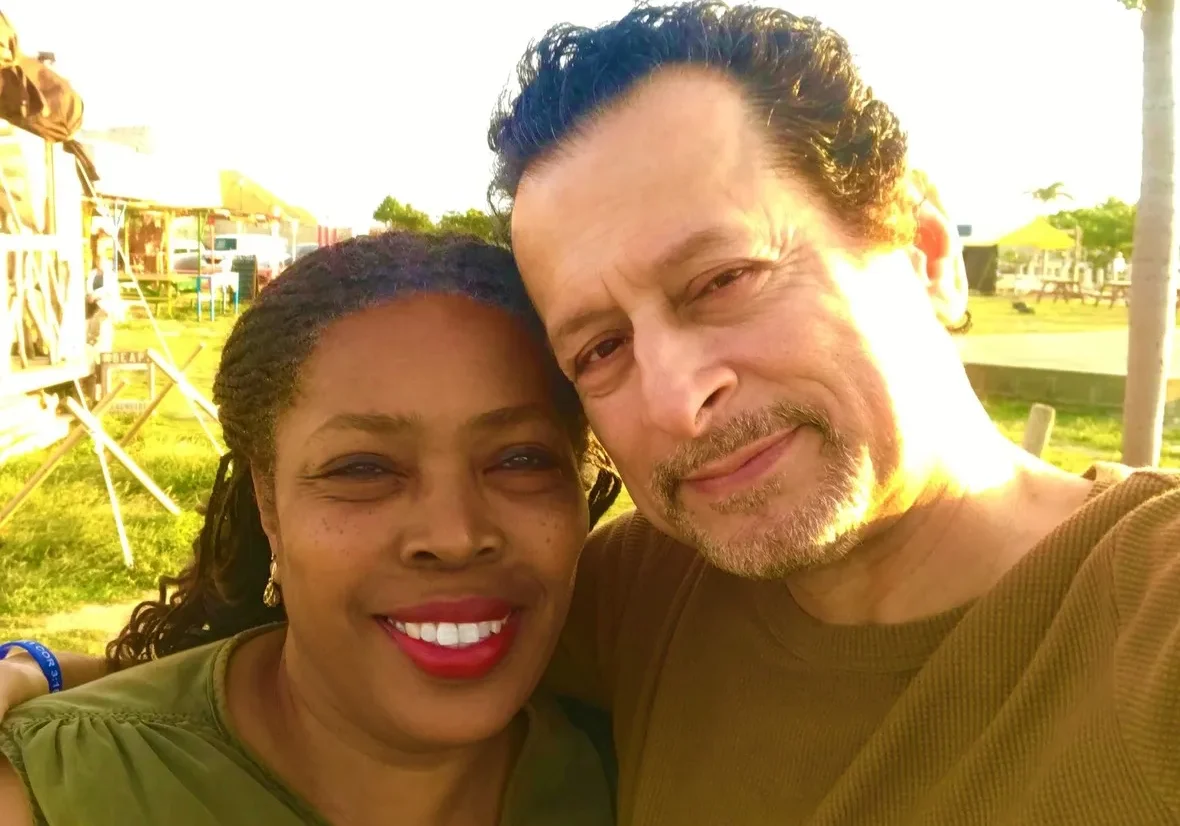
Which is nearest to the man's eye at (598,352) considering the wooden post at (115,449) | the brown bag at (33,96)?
the wooden post at (115,449)

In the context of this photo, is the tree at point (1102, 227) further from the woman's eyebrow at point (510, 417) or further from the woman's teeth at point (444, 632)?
the woman's teeth at point (444, 632)

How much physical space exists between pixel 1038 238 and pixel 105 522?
3280 centimetres

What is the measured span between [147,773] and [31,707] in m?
0.25

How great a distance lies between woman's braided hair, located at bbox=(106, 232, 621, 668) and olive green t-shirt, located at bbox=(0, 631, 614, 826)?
0.36 meters

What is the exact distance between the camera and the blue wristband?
70.4 inches

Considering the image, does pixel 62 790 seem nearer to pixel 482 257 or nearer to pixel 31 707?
pixel 31 707

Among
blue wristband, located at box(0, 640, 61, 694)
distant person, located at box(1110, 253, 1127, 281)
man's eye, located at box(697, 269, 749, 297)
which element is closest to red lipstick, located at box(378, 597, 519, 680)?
man's eye, located at box(697, 269, 749, 297)

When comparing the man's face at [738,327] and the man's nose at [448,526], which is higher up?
the man's face at [738,327]

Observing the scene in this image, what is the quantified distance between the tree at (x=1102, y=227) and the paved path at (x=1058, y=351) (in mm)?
20767

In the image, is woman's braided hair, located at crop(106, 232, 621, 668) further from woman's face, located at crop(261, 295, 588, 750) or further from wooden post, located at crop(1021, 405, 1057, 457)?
wooden post, located at crop(1021, 405, 1057, 457)

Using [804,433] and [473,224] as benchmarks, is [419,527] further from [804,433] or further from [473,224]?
[473,224]

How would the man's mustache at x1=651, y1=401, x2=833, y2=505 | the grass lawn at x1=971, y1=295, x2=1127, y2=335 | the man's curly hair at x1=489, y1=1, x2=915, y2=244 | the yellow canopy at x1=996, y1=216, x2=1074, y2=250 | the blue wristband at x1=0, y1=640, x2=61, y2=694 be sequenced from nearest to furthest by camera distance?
the man's mustache at x1=651, y1=401, x2=833, y2=505, the man's curly hair at x1=489, y1=1, x2=915, y2=244, the blue wristband at x1=0, y1=640, x2=61, y2=694, the grass lawn at x1=971, y1=295, x2=1127, y2=335, the yellow canopy at x1=996, y1=216, x2=1074, y2=250

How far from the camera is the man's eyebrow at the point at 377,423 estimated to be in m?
1.54

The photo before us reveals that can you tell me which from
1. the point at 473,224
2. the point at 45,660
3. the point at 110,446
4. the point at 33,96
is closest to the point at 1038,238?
the point at 33,96
